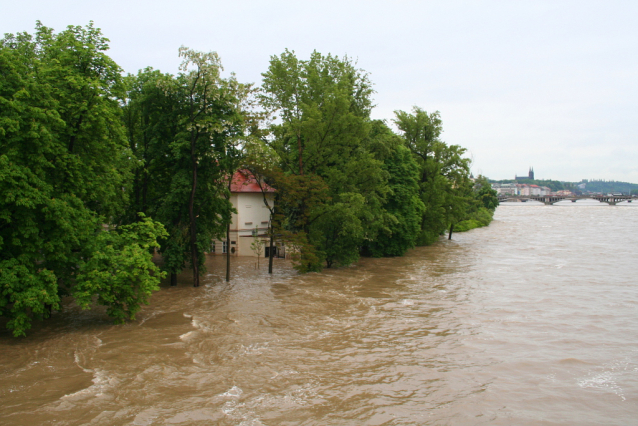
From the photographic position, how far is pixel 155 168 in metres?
26.3

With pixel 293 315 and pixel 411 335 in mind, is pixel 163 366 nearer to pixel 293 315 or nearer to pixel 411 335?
pixel 293 315

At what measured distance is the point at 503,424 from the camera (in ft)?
34.3

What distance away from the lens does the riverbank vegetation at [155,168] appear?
1445 centimetres

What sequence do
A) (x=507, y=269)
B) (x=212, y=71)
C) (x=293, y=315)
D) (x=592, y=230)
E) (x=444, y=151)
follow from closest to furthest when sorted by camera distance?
(x=293, y=315) → (x=212, y=71) → (x=507, y=269) → (x=444, y=151) → (x=592, y=230)

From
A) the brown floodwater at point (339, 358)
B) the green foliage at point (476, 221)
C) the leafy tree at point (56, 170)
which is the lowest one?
the brown floodwater at point (339, 358)

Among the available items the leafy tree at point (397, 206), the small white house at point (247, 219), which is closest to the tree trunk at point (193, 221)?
the small white house at point (247, 219)

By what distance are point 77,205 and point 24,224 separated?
71.0 inches

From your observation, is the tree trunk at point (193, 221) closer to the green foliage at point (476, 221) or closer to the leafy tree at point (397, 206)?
the leafy tree at point (397, 206)

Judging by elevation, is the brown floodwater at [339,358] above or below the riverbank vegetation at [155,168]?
below

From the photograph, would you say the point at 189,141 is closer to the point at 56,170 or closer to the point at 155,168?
the point at 155,168

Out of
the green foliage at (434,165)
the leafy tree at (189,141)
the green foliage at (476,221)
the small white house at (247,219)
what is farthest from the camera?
the green foliage at (476,221)

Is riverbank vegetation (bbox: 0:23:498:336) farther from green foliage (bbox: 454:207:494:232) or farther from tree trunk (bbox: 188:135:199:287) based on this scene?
green foliage (bbox: 454:207:494:232)

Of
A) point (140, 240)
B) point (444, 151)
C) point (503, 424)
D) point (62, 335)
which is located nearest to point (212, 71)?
point (140, 240)

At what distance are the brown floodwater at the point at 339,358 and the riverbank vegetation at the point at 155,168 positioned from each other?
2.17 m
